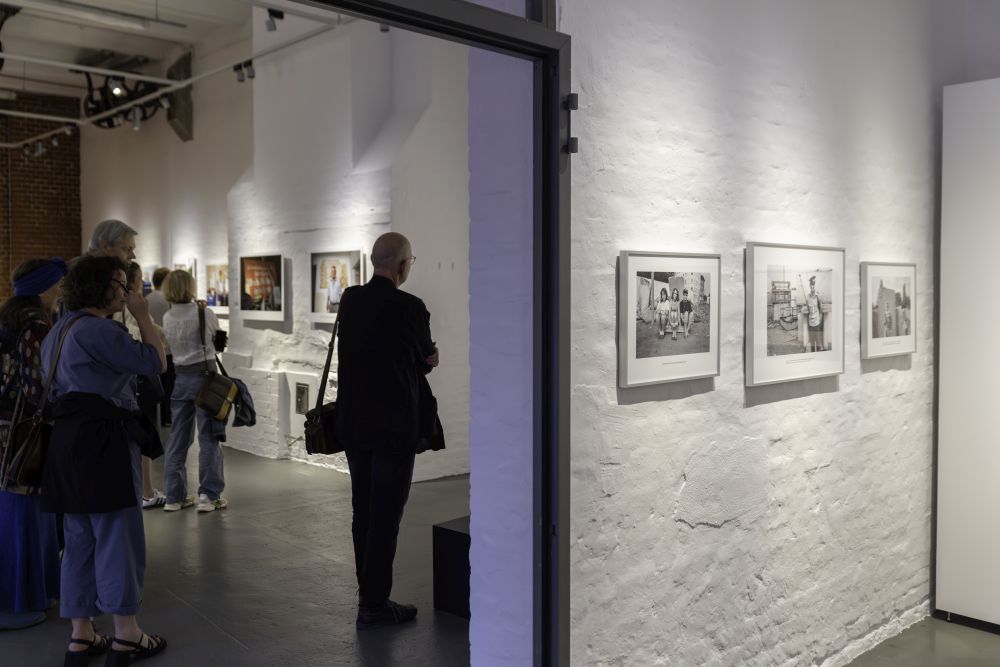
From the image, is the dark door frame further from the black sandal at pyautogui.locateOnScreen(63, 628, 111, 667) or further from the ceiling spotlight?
the ceiling spotlight

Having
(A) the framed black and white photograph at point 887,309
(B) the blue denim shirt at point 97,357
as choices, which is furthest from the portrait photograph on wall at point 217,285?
(A) the framed black and white photograph at point 887,309

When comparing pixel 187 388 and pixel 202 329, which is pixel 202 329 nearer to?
pixel 202 329

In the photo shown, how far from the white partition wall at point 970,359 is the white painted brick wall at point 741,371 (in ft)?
0.39

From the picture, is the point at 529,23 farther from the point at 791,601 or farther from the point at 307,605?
the point at 307,605

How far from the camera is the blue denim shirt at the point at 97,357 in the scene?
3.77m

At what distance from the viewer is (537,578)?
113 inches

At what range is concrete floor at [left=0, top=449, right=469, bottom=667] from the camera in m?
4.23

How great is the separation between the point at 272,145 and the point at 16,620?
19.0 feet

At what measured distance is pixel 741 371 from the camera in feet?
11.9

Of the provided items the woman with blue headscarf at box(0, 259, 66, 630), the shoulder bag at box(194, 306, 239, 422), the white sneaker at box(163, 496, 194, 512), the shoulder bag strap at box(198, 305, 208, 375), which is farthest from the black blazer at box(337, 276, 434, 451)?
the white sneaker at box(163, 496, 194, 512)

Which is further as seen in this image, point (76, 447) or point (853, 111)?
point (853, 111)

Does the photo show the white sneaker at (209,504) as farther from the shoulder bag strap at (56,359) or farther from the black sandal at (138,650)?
the shoulder bag strap at (56,359)

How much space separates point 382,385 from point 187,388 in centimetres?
302

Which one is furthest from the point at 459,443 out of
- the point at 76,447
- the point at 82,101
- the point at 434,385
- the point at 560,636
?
the point at 82,101
